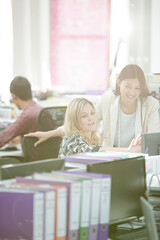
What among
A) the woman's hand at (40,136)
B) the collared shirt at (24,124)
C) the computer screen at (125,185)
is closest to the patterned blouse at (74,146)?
the woman's hand at (40,136)

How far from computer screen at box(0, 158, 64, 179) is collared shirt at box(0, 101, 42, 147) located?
210cm

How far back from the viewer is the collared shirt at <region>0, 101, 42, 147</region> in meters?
4.25

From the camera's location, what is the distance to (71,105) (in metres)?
3.30

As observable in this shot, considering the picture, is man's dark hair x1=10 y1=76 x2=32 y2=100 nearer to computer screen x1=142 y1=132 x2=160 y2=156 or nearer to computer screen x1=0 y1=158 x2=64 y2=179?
computer screen x1=142 y1=132 x2=160 y2=156

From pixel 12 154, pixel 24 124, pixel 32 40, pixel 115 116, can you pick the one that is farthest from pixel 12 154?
pixel 32 40

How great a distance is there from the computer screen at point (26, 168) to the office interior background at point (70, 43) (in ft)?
15.8

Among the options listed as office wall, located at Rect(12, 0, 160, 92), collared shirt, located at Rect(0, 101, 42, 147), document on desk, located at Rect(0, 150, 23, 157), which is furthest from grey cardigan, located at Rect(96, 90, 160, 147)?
office wall, located at Rect(12, 0, 160, 92)

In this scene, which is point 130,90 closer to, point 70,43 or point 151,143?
point 151,143

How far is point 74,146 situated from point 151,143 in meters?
0.54

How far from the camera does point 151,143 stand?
291 cm

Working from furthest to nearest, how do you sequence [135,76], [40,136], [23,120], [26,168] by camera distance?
[23,120] → [135,76] → [40,136] → [26,168]

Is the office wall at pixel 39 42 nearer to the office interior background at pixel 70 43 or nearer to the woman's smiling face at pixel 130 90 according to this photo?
the office interior background at pixel 70 43

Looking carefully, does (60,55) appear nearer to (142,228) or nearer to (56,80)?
(56,80)

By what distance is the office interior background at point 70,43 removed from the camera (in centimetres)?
699
